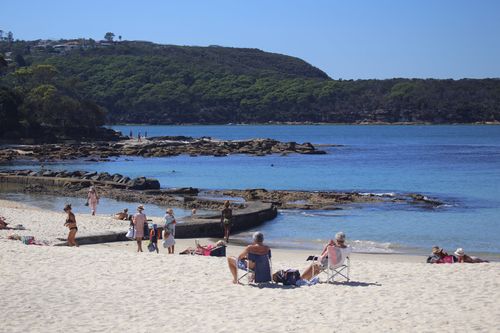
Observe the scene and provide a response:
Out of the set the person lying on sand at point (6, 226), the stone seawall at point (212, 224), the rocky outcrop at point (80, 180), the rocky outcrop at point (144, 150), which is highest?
the person lying on sand at point (6, 226)

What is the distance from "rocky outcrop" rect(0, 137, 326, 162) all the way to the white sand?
4850cm

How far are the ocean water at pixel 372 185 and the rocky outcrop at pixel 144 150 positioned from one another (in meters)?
3.22

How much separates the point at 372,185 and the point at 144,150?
110ft

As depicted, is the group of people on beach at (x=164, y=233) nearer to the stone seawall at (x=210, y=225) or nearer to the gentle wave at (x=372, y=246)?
the stone seawall at (x=210, y=225)

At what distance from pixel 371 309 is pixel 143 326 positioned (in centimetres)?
331

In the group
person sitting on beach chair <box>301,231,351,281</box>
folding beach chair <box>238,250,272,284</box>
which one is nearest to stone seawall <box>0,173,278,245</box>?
folding beach chair <box>238,250,272,284</box>

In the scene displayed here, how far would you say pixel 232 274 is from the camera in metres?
13.0

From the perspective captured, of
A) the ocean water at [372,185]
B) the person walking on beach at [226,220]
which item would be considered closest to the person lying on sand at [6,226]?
the person walking on beach at [226,220]

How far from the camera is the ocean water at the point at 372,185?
23125 mm

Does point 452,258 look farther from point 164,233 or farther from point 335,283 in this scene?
point 164,233

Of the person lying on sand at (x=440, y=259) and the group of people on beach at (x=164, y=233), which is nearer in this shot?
the person lying on sand at (x=440, y=259)

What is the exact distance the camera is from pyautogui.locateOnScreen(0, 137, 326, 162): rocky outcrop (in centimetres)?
6431

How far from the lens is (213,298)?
11859 mm

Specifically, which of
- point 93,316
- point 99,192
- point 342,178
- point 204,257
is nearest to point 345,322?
point 93,316
